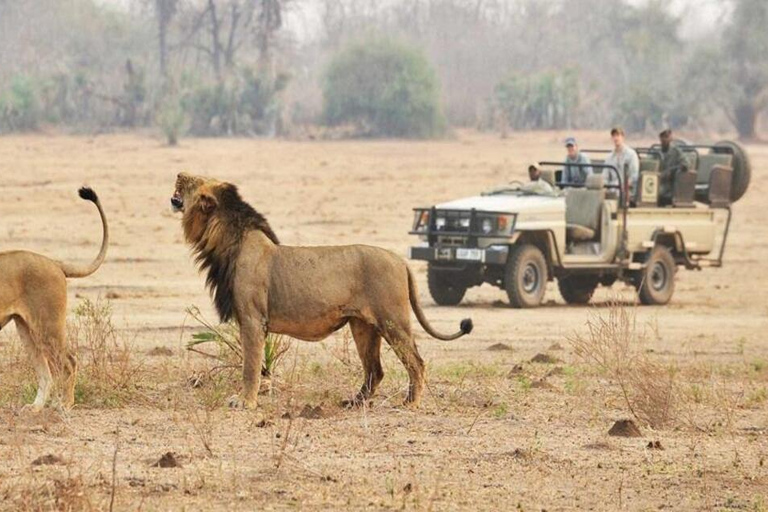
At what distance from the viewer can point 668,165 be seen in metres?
20.3

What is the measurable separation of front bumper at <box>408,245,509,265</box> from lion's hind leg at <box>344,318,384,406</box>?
25.3 ft

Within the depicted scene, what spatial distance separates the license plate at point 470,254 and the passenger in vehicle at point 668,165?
9.75 feet

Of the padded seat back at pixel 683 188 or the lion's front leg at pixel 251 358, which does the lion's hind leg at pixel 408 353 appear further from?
the padded seat back at pixel 683 188

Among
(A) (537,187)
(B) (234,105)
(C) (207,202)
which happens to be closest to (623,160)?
(A) (537,187)

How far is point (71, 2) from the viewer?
69438 millimetres

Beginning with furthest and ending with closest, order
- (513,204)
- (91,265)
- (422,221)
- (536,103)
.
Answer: (536,103) → (422,221) → (513,204) → (91,265)

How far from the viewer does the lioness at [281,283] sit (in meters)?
10.2

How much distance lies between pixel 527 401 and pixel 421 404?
77cm

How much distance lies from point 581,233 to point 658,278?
144cm

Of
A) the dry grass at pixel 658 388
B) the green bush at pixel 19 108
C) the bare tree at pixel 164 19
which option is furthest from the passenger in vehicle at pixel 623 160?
the bare tree at pixel 164 19

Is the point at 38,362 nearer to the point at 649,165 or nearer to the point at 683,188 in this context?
the point at 649,165

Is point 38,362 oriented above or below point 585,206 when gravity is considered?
above

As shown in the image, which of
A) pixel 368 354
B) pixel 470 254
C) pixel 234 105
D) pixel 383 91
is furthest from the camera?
pixel 383 91

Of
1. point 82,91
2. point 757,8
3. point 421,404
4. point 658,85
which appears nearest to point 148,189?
point 82,91
